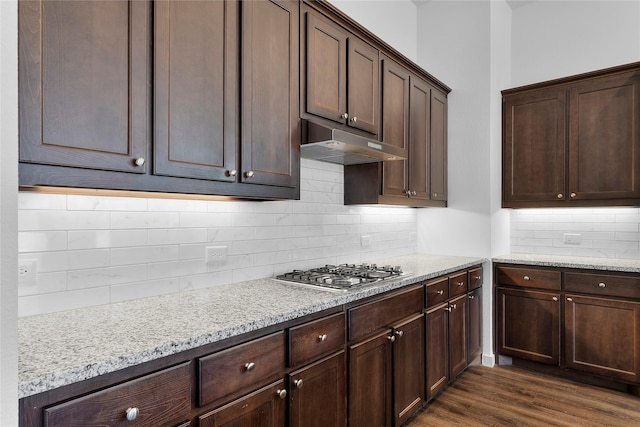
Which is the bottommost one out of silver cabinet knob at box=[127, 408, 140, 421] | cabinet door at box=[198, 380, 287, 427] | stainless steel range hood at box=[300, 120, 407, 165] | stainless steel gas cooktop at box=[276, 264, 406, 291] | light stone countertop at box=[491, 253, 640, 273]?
cabinet door at box=[198, 380, 287, 427]

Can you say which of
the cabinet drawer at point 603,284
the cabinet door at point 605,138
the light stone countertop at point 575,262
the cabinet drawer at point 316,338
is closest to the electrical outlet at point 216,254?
the cabinet drawer at point 316,338

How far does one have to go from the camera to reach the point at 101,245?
159 centimetres

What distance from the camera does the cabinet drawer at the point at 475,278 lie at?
3.21 metres

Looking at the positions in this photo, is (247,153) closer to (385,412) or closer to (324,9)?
(324,9)

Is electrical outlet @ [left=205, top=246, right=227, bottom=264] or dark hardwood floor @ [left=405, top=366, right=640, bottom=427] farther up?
electrical outlet @ [left=205, top=246, right=227, bottom=264]

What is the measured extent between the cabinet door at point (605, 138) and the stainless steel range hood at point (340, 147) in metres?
1.79

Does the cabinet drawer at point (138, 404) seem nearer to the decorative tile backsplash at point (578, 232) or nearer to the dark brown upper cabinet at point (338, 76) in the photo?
the dark brown upper cabinet at point (338, 76)

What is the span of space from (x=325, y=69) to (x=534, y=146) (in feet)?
7.45

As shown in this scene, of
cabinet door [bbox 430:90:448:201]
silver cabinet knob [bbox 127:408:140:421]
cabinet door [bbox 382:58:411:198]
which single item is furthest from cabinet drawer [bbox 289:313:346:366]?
cabinet door [bbox 430:90:448:201]

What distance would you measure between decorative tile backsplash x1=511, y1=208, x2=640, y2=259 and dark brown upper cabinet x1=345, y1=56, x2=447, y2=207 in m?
0.90

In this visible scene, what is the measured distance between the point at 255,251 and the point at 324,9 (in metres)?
1.41

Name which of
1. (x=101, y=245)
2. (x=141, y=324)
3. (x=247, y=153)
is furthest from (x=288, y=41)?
(x=141, y=324)

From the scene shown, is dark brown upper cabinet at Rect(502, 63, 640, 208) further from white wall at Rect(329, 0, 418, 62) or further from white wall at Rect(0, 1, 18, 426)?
white wall at Rect(0, 1, 18, 426)

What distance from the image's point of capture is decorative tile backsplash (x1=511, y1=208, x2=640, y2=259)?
132 inches
